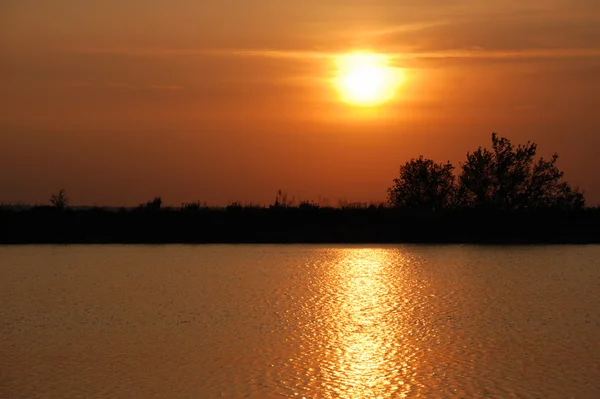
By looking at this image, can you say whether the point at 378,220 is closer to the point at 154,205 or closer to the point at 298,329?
the point at 154,205

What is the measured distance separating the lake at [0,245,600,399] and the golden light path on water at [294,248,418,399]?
50 mm

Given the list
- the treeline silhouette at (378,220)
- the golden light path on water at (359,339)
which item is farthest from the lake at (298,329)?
the treeline silhouette at (378,220)

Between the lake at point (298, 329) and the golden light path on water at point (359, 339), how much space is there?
50 mm

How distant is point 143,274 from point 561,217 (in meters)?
28.4

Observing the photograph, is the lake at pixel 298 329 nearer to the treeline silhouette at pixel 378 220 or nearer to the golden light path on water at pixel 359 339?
the golden light path on water at pixel 359 339

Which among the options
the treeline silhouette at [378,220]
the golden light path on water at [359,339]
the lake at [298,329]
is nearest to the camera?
the golden light path on water at [359,339]

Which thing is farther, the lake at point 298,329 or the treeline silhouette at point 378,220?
the treeline silhouette at point 378,220

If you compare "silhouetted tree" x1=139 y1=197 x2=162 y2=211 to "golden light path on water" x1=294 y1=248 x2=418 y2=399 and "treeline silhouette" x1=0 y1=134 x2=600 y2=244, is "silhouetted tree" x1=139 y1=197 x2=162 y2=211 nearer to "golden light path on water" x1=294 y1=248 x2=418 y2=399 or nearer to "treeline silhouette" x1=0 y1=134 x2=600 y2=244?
"treeline silhouette" x1=0 y1=134 x2=600 y2=244

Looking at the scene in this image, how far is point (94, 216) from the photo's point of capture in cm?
5338

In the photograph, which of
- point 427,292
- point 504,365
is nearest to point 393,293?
point 427,292

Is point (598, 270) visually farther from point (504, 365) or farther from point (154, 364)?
point (154, 364)

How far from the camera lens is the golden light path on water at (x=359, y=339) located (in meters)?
14.8

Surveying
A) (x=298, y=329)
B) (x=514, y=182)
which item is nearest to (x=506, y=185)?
(x=514, y=182)

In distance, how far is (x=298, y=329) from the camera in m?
20.9
